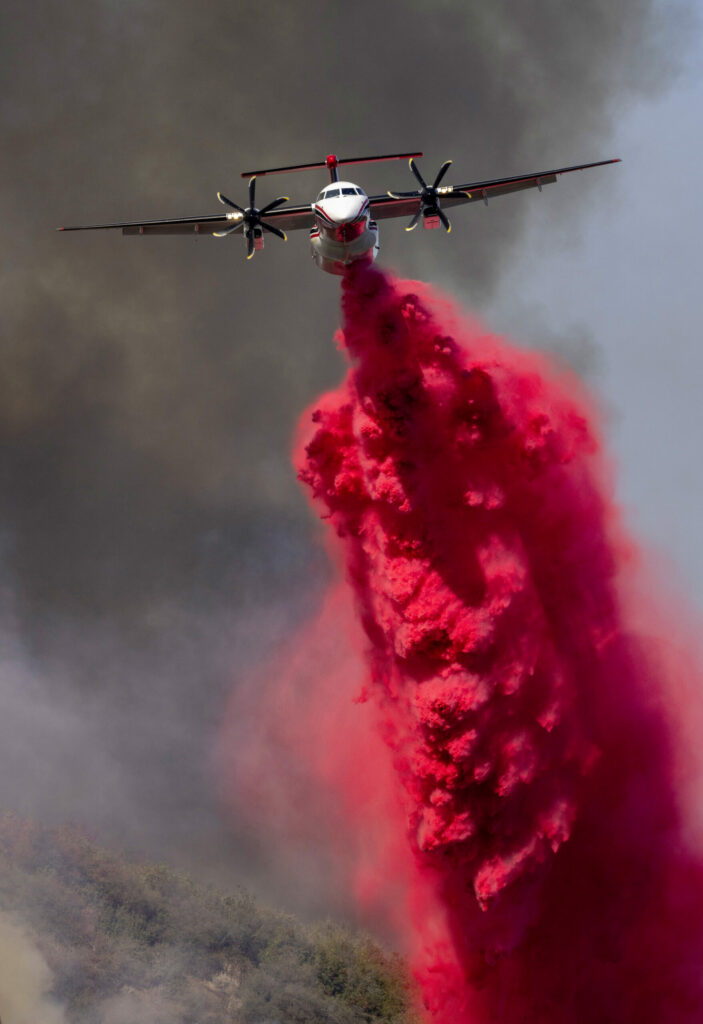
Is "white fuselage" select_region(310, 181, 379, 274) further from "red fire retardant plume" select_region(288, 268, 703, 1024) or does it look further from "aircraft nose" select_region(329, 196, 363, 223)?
"red fire retardant plume" select_region(288, 268, 703, 1024)

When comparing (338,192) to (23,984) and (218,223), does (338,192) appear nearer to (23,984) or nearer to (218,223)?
(218,223)

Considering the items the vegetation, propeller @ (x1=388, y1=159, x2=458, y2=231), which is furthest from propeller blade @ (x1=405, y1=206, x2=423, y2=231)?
the vegetation

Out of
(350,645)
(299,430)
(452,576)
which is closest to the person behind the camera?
(452,576)

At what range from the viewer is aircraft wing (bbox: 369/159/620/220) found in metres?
30.4

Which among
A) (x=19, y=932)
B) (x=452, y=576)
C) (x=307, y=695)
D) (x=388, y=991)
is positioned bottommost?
(x=388, y=991)

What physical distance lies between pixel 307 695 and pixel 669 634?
20703mm

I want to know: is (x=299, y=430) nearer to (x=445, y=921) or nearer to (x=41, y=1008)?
(x=445, y=921)

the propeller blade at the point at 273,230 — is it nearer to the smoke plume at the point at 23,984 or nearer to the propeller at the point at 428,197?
the propeller at the point at 428,197

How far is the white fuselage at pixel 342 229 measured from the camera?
26891 mm

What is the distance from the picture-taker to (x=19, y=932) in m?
42.8

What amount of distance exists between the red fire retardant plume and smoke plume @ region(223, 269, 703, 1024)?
8 centimetres

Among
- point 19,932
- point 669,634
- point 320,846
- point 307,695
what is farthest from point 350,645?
point 19,932

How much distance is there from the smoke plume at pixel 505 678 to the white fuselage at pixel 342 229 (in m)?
0.87

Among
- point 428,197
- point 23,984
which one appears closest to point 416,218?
point 428,197
